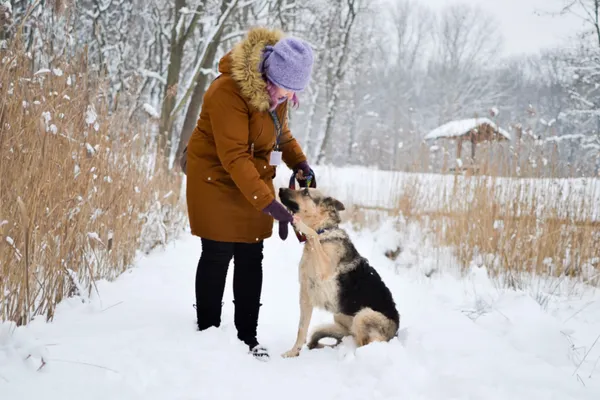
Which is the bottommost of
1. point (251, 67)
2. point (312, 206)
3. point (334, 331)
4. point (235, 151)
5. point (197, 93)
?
point (334, 331)

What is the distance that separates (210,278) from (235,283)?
0.20 meters

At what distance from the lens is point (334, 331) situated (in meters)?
2.88

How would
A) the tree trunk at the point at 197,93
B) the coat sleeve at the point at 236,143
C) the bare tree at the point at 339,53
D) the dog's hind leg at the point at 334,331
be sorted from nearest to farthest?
the coat sleeve at the point at 236,143, the dog's hind leg at the point at 334,331, the tree trunk at the point at 197,93, the bare tree at the point at 339,53

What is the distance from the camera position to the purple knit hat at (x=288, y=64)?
2238 millimetres

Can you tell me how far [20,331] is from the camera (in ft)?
6.36

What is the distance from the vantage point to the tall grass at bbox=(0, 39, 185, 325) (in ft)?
6.75

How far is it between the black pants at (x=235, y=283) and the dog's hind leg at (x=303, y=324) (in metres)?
0.25

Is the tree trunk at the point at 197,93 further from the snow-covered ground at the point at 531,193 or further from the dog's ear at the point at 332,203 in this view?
the dog's ear at the point at 332,203

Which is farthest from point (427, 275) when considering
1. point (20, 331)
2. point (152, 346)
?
point (20, 331)

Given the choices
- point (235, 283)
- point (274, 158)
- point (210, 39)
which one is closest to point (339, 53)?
point (210, 39)

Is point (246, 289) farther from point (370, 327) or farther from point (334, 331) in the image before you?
point (370, 327)

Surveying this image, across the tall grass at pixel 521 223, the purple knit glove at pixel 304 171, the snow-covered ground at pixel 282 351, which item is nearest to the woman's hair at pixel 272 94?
the purple knit glove at pixel 304 171

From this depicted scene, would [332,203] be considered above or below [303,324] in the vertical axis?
above

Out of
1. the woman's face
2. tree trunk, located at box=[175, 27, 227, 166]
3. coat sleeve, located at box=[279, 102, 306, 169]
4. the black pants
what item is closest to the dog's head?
coat sleeve, located at box=[279, 102, 306, 169]
